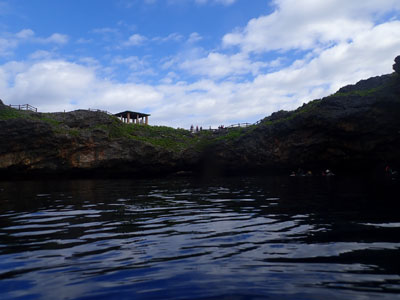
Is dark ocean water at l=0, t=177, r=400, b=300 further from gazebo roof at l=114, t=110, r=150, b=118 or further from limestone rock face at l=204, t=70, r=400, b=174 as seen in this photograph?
A: gazebo roof at l=114, t=110, r=150, b=118

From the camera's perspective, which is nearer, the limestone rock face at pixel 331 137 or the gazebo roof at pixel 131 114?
the limestone rock face at pixel 331 137

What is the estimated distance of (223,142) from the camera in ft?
128

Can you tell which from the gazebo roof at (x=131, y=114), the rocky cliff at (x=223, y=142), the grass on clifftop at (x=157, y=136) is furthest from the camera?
the gazebo roof at (x=131, y=114)

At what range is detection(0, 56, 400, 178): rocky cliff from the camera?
30922mm

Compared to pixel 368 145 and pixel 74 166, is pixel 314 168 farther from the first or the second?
pixel 74 166

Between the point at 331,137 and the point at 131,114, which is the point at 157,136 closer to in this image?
the point at 131,114

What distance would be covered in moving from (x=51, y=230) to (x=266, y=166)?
34230 mm

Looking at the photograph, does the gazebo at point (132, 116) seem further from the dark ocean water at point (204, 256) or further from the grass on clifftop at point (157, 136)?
the dark ocean water at point (204, 256)

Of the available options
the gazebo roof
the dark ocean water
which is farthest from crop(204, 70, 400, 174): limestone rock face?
the dark ocean water

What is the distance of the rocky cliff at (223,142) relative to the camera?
30.9 metres

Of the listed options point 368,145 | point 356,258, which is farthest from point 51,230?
point 368,145

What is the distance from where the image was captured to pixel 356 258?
4750mm

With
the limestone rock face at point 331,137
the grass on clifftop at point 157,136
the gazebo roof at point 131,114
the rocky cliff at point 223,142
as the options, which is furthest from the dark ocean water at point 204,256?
the gazebo roof at point 131,114

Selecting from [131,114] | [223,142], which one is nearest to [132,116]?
[131,114]
